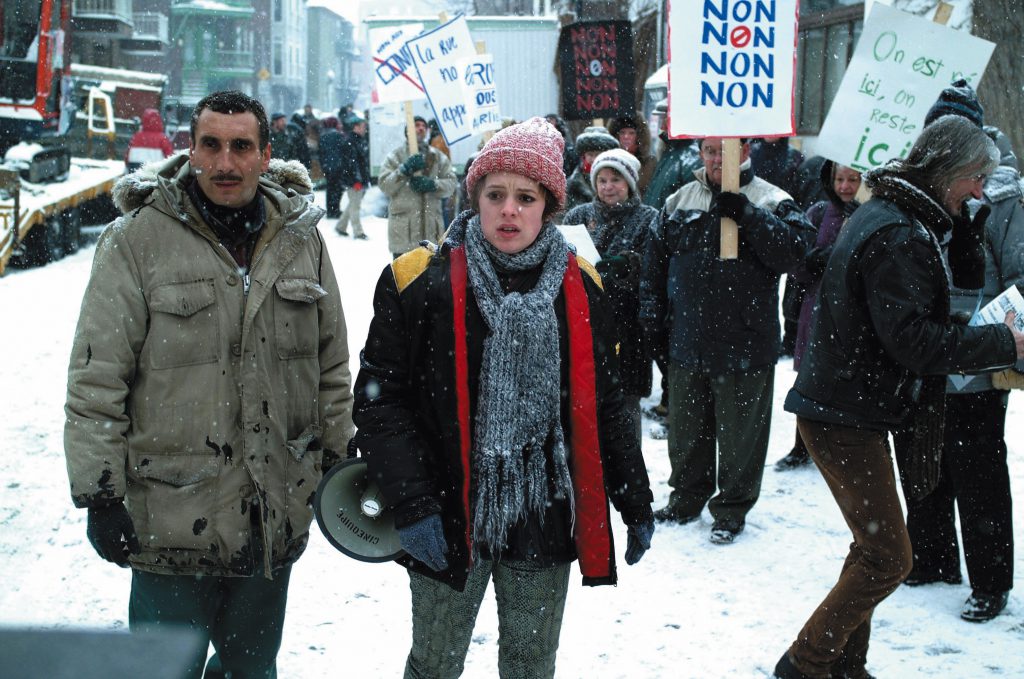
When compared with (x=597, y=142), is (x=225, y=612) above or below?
below

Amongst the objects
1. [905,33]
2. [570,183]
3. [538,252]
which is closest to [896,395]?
[538,252]

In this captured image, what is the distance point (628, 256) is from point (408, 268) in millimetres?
3244

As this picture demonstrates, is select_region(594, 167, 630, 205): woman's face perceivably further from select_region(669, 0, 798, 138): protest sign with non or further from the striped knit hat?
select_region(669, 0, 798, 138): protest sign with non

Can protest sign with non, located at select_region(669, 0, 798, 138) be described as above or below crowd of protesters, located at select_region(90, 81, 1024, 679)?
above

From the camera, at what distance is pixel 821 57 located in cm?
1595

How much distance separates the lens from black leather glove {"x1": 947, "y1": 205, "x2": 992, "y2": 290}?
11.9 ft

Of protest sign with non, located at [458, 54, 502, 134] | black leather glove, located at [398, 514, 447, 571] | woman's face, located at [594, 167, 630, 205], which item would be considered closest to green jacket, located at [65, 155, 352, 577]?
black leather glove, located at [398, 514, 447, 571]

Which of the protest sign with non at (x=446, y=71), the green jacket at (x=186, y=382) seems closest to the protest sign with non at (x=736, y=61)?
the green jacket at (x=186, y=382)

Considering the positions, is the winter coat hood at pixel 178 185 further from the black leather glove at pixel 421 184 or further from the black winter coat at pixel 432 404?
the black leather glove at pixel 421 184

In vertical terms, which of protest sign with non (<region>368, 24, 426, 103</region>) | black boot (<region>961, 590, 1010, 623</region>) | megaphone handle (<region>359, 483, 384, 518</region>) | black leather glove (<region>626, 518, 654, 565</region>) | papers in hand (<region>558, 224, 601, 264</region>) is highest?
protest sign with non (<region>368, 24, 426, 103</region>)

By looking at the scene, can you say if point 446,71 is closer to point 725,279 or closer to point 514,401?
point 725,279

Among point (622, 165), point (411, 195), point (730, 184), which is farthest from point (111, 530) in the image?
point (411, 195)

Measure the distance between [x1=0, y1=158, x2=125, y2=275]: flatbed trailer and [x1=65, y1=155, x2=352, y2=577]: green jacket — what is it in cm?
1107

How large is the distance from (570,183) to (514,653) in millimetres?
5456
